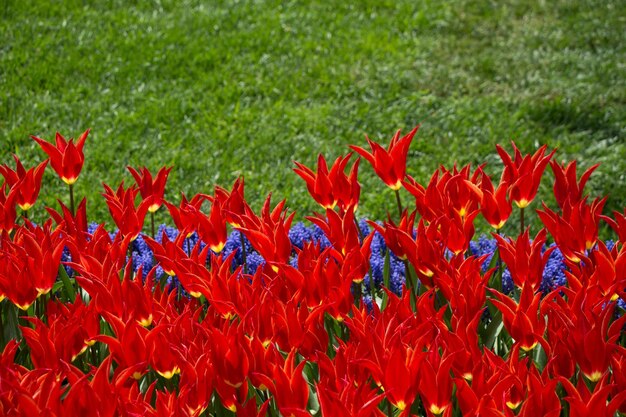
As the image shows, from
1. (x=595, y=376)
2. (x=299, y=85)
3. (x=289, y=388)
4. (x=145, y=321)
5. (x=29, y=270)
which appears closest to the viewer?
(x=289, y=388)

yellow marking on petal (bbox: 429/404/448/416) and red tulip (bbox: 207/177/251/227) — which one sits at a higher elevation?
yellow marking on petal (bbox: 429/404/448/416)

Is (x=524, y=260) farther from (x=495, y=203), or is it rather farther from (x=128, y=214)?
(x=128, y=214)

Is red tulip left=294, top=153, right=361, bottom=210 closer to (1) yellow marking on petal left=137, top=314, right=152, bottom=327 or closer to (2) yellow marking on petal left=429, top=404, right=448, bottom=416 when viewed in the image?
(1) yellow marking on petal left=137, top=314, right=152, bottom=327

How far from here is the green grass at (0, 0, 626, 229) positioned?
556cm

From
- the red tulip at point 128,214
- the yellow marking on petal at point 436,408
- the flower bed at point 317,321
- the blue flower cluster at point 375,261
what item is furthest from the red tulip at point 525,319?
the red tulip at point 128,214

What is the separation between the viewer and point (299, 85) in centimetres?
639

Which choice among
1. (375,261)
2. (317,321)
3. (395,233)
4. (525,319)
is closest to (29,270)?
(317,321)

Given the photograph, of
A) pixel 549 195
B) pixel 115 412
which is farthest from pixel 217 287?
pixel 549 195

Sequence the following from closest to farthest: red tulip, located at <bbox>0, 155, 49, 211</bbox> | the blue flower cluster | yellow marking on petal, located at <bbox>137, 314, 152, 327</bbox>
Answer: yellow marking on petal, located at <bbox>137, 314, 152, 327</bbox> → red tulip, located at <bbox>0, 155, 49, 211</bbox> → the blue flower cluster

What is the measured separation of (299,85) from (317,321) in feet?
14.2

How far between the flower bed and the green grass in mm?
2383

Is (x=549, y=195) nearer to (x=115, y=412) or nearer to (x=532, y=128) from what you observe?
(x=532, y=128)

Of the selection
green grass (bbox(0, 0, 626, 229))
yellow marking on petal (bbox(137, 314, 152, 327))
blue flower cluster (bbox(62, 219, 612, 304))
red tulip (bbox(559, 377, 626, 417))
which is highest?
red tulip (bbox(559, 377, 626, 417))

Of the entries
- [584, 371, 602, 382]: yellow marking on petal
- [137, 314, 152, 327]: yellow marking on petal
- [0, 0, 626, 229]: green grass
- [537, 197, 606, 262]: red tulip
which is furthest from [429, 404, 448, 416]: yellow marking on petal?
[0, 0, 626, 229]: green grass
